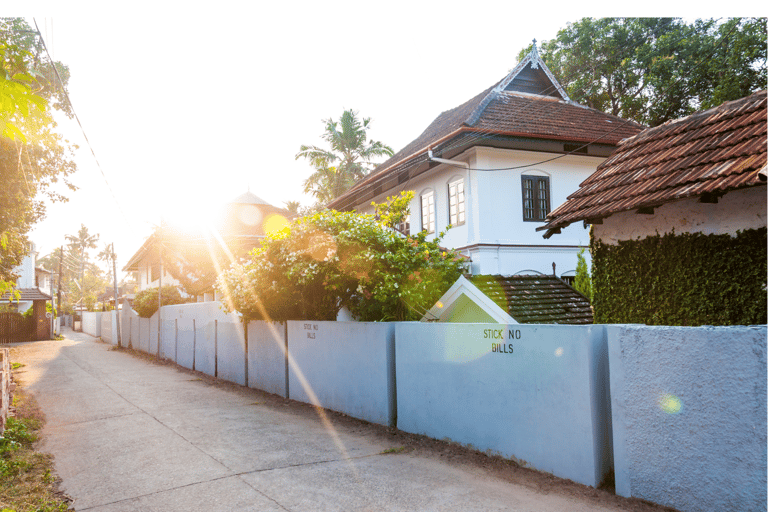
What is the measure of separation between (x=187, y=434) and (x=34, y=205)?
43.0ft

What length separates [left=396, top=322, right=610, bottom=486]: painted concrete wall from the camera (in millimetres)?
5465

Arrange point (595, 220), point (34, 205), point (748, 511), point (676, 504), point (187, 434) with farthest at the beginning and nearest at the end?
point (34, 205)
point (595, 220)
point (187, 434)
point (676, 504)
point (748, 511)

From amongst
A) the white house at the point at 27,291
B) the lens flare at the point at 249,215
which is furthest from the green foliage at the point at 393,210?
the white house at the point at 27,291

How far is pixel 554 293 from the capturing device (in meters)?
11.9

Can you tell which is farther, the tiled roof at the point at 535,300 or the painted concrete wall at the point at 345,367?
the tiled roof at the point at 535,300

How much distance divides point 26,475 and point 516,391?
5732 millimetres

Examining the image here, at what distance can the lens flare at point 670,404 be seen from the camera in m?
4.65

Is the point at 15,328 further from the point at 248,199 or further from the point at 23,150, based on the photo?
the point at 23,150

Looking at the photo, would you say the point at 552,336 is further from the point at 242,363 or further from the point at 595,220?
the point at 242,363

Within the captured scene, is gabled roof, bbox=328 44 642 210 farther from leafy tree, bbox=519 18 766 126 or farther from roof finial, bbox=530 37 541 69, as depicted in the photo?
leafy tree, bbox=519 18 766 126

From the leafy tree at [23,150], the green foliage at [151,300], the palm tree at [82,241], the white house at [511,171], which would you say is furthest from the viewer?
the palm tree at [82,241]

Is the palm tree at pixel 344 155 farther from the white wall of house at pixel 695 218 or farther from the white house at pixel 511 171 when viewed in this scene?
the white wall of house at pixel 695 218

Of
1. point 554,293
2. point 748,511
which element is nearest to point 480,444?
point 748,511

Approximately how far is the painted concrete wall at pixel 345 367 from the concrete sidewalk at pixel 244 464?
351 millimetres
